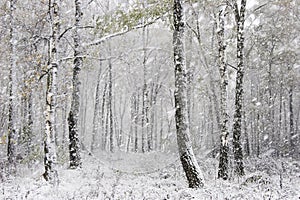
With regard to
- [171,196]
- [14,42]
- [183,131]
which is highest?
[14,42]

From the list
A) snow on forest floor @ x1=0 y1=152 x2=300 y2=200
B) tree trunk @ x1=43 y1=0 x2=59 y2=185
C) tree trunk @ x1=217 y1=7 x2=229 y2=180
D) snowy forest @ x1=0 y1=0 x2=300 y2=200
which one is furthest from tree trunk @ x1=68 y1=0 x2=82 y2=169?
tree trunk @ x1=217 y1=7 x2=229 y2=180

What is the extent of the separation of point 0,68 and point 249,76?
26.2 m

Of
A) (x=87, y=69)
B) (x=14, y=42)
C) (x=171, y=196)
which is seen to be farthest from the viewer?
(x=87, y=69)

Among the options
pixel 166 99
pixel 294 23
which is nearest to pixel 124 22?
pixel 166 99

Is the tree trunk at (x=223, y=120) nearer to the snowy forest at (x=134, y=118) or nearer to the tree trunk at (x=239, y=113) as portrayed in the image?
the snowy forest at (x=134, y=118)

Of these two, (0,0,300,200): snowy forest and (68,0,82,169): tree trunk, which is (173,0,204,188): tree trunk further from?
(68,0,82,169): tree trunk

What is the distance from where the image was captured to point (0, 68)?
3066 cm

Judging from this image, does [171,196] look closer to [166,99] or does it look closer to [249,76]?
[166,99]

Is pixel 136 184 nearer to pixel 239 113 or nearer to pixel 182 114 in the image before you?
pixel 182 114

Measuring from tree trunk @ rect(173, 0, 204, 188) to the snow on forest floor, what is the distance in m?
0.55

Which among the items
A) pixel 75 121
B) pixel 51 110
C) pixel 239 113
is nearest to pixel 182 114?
pixel 51 110

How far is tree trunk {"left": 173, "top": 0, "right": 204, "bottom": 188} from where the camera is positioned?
477 inches

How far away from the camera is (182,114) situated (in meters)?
12.2

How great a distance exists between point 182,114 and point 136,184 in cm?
341
